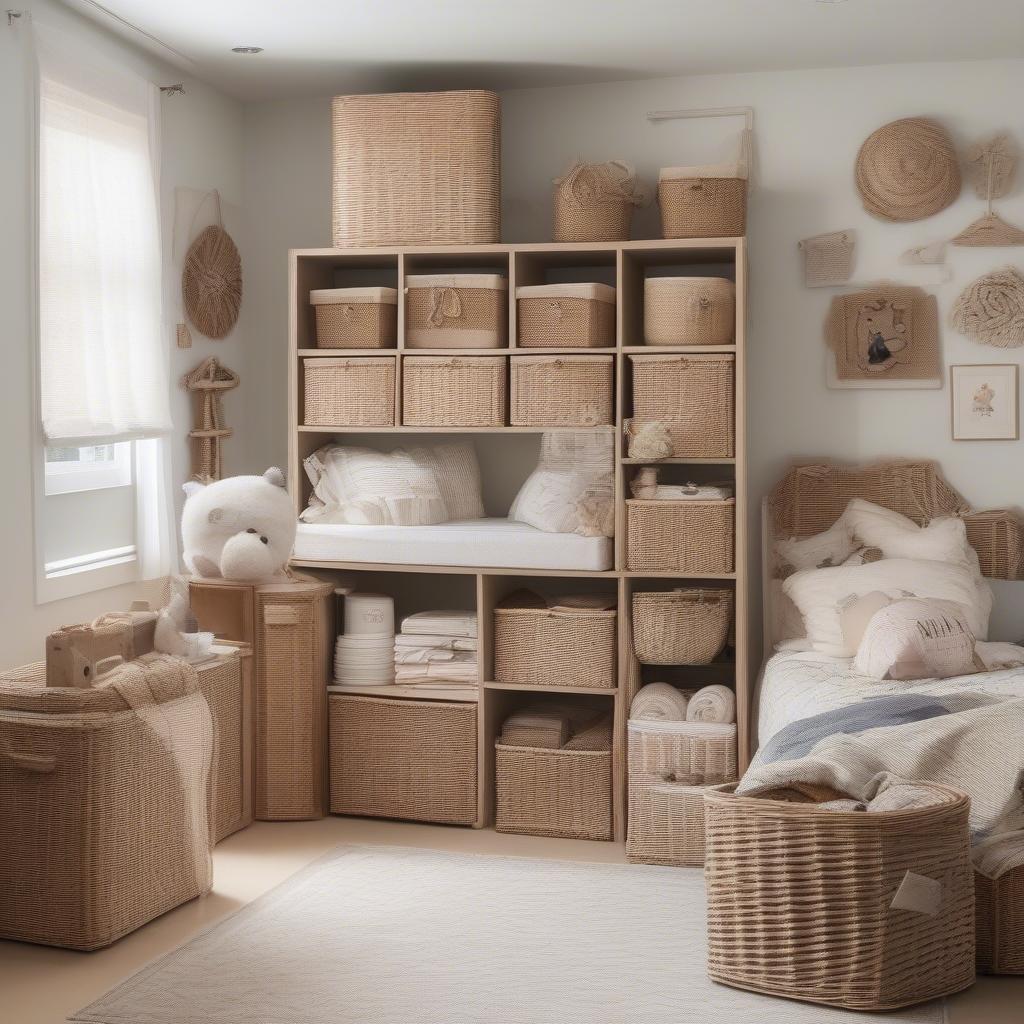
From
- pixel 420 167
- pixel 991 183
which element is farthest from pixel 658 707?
pixel 991 183

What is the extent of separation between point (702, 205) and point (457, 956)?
7.79ft

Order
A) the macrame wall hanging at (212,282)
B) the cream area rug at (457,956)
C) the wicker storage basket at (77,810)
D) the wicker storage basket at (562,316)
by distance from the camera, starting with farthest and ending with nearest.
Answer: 1. the macrame wall hanging at (212,282)
2. the wicker storage basket at (562,316)
3. the wicker storage basket at (77,810)
4. the cream area rug at (457,956)

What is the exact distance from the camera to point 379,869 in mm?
3852

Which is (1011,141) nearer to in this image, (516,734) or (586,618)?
(586,618)

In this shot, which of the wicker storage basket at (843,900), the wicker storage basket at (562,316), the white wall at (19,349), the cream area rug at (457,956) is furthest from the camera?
the wicker storage basket at (562,316)

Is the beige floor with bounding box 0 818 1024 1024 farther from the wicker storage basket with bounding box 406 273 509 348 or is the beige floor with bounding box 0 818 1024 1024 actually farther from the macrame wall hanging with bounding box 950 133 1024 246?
the macrame wall hanging with bounding box 950 133 1024 246

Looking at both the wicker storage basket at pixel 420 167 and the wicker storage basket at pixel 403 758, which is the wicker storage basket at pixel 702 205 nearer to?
the wicker storage basket at pixel 420 167

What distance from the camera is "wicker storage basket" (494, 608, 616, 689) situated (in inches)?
165

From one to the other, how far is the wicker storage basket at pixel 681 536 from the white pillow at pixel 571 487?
0.34 feet

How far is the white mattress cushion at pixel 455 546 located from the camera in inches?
163

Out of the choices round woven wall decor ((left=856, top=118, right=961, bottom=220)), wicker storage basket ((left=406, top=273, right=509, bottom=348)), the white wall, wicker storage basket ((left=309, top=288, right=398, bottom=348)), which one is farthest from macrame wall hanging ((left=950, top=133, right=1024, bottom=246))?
the white wall

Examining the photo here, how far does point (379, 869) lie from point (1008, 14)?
10.2 feet

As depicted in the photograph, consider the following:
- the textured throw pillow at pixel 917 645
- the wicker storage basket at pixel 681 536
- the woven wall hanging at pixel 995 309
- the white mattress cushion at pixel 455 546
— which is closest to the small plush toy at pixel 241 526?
the white mattress cushion at pixel 455 546

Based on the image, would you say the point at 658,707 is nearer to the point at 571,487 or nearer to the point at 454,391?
the point at 571,487
